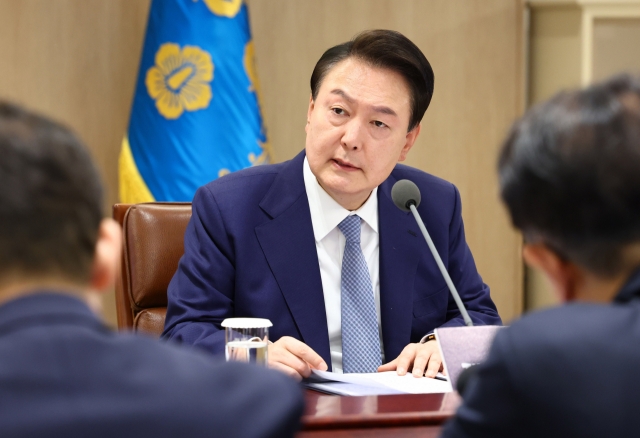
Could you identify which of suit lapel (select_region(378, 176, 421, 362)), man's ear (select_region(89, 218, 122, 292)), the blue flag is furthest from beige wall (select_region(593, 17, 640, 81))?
man's ear (select_region(89, 218, 122, 292))

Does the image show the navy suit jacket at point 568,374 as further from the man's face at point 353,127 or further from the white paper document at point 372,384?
the man's face at point 353,127

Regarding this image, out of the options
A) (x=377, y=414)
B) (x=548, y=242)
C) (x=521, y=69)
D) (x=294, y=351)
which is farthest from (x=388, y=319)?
(x=521, y=69)

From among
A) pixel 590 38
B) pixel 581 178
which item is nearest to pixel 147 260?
pixel 581 178

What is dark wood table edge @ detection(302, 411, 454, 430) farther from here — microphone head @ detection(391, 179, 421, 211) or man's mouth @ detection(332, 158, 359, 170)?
man's mouth @ detection(332, 158, 359, 170)

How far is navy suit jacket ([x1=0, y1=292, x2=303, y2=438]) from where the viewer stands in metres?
0.62

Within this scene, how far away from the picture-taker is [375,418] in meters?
1.16

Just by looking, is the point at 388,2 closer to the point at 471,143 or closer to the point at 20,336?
the point at 471,143

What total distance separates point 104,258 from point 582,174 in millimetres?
489

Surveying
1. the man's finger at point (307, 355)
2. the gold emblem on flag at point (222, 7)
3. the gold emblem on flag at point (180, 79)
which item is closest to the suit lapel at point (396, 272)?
the man's finger at point (307, 355)

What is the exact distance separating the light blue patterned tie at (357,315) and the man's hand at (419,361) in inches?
7.0

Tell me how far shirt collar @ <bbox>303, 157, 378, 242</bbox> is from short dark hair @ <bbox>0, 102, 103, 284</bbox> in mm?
1339

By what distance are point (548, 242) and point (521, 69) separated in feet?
10.5

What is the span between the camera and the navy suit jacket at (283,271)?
1912 millimetres

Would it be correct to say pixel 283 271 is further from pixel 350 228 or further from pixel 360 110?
pixel 360 110
